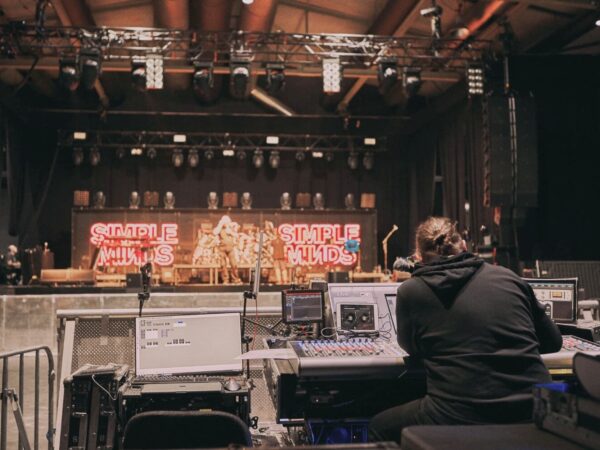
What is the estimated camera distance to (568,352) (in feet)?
10.7

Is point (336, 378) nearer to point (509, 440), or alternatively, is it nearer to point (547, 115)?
point (509, 440)

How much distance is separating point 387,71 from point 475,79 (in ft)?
4.68

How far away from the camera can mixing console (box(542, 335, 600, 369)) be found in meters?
3.19

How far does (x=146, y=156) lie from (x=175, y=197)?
1202mm

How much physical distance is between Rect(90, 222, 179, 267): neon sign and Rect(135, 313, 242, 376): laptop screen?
10.8m

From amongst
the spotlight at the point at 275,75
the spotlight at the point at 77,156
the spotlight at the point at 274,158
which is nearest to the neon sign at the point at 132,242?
the spotlight at the point at 77,156

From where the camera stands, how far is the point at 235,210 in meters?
15.0

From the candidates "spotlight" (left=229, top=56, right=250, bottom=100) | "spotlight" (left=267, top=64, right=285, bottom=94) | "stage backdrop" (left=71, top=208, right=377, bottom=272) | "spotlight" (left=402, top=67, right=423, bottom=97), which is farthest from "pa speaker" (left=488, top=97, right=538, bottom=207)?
"stage backdrop" (left=71, top=208, right=377, bottom=272)

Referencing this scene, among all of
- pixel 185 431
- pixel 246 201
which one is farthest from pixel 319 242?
→ pixel 185 431

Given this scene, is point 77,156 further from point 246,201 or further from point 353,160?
point 353,160

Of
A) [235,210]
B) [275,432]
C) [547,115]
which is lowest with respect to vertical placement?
[275,432]

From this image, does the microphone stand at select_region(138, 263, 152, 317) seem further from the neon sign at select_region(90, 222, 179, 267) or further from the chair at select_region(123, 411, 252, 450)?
the neon sign at select_region(90, 222, 179, 267)

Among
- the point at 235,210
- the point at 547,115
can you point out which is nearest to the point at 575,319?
the point at 547,115

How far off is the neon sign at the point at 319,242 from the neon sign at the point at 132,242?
258 cm
